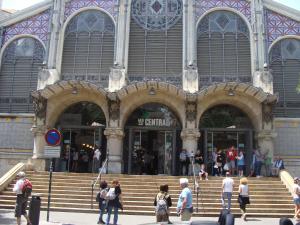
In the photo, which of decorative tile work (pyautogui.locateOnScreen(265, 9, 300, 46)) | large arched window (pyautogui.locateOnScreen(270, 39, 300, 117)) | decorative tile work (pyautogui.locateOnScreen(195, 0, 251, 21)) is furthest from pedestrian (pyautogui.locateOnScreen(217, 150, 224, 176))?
decorative tile work (pyautogui.locateOnScreen(195, 0, 251, 21))

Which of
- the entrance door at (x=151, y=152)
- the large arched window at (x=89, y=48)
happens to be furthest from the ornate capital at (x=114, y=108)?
the entrance door at (x=151, y=152)

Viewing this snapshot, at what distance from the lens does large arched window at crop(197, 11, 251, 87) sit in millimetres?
23672

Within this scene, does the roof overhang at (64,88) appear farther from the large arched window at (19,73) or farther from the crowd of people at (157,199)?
the crowd of people at (157,199)

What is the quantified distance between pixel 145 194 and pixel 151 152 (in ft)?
22.7

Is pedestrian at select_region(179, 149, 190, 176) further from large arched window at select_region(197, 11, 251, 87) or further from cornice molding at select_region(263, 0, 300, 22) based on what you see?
cornice molding at select_region(263, 0, 300, 22)

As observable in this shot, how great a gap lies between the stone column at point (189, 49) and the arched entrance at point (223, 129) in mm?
2273

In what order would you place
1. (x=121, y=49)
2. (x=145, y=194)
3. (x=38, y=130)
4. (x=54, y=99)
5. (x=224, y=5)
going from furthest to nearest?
(x=224, y=5), (x=121, y=49), (x=54, y=99), (x=38, y=130), (x=145, y=194)

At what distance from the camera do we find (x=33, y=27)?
25.3 metres

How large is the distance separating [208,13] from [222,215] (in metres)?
20.6

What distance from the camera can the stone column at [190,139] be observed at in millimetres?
21781

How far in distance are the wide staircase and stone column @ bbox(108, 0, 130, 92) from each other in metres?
6.13

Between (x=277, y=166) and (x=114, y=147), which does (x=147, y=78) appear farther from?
(x=277, y=166)

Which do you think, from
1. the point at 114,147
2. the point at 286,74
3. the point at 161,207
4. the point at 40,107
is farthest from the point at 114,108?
the point at 161,207

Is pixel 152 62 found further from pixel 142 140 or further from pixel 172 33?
pixel 142 140
